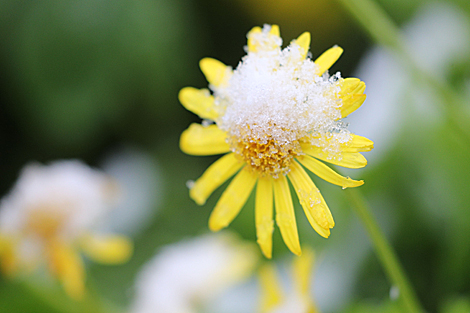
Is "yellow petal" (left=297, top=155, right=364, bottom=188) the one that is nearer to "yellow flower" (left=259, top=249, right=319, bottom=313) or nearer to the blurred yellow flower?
"yellow flower" (left=259, top=249, right=319, bottom=313)

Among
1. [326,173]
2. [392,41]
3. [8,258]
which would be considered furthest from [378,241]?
[8,258]

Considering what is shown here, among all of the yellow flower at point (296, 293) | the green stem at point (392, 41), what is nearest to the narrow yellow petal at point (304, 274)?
the yellow flower at point (296, 293)

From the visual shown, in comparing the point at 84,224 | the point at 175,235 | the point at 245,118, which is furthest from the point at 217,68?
the point at 175,235

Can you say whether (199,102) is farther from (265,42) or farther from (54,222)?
(54,222)

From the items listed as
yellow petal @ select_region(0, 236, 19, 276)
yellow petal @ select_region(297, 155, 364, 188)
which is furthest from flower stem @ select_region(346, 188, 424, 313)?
yellow petal @ select_region(0, 236, 19, 276)

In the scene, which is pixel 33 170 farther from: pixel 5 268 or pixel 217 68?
pixel 217 68

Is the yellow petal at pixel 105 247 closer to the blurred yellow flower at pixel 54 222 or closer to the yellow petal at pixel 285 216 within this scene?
the blurred yellow flower at pixel 54 222
